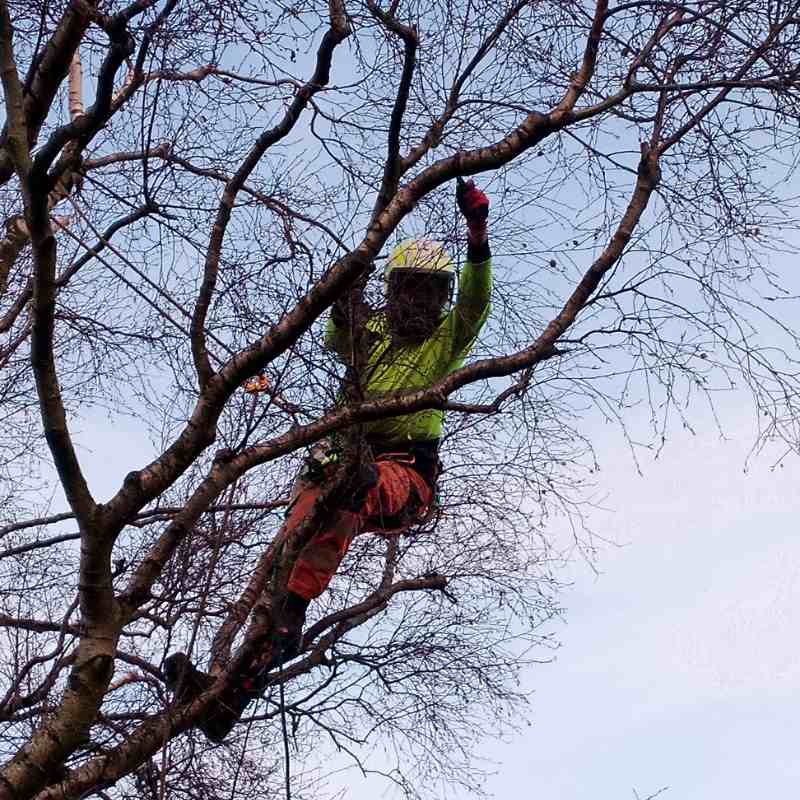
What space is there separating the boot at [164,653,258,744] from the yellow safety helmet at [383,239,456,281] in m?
1.89

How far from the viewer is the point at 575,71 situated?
5648 millimetres

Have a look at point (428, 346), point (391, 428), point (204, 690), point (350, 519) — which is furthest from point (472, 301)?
point (204, 690)

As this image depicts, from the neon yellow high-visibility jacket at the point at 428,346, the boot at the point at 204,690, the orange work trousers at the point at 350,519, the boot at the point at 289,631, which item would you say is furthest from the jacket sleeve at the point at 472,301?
the boot at the point at 204,690

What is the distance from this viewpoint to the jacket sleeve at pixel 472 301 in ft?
18.8

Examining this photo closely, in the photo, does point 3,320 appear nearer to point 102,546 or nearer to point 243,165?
point 243,165

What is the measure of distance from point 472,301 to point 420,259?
32 centimetres

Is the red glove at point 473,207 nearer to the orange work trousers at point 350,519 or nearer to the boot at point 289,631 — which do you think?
the orange work trousers at point 350,519

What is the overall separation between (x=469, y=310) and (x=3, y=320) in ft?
12.1

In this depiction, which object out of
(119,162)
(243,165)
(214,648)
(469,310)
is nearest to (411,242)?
(469,310)

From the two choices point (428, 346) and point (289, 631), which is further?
point (289, 631)

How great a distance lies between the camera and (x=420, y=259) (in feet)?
18.4

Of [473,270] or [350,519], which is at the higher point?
[473,270]

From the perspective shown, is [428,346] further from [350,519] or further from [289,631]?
[289,631]

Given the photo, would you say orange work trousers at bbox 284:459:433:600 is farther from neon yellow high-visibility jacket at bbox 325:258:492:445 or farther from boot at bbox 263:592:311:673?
neon yellow high-visibility jacket at bbox 325:258:492:445
